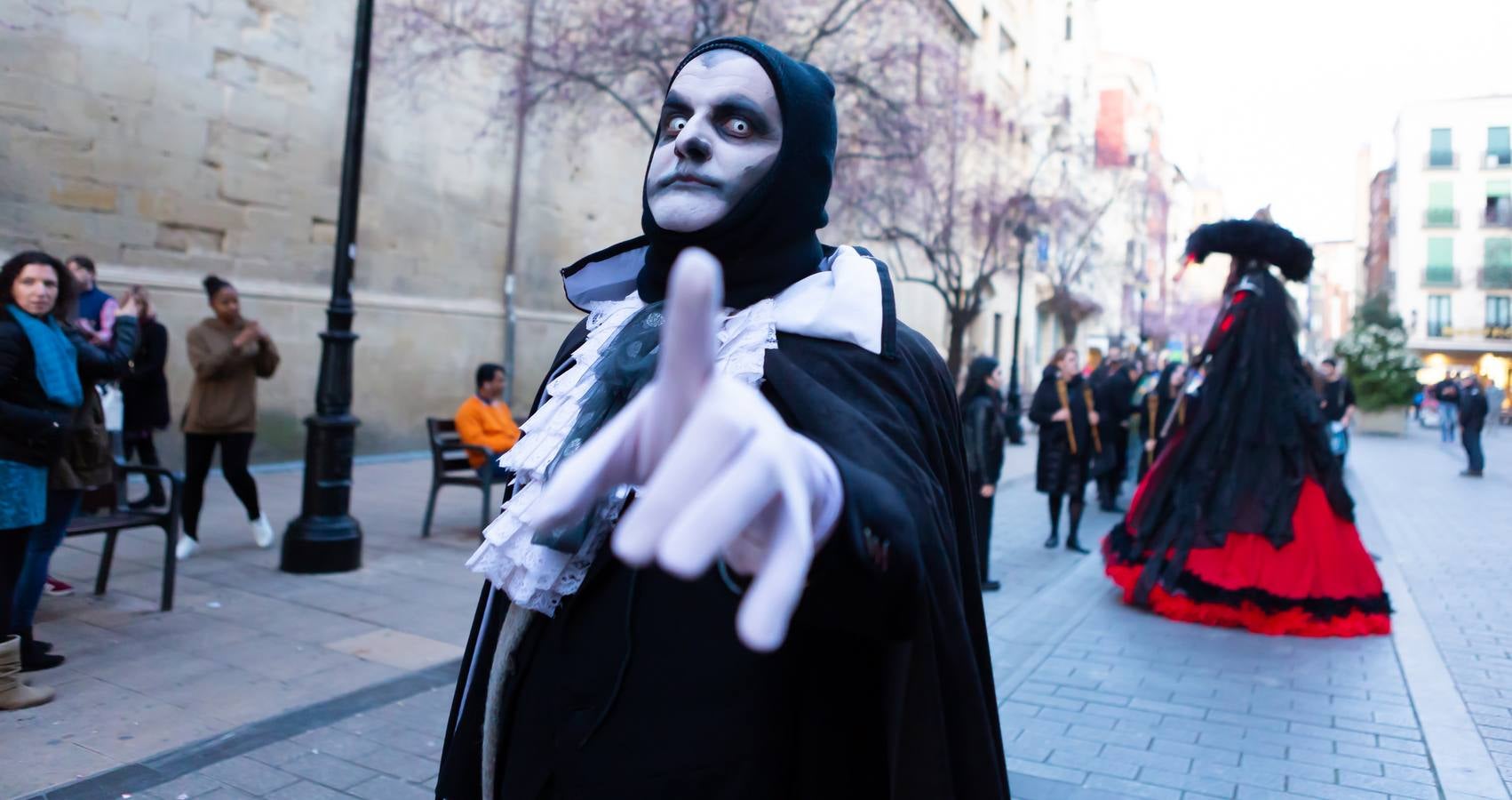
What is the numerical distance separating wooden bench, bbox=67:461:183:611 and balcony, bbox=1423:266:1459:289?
6271cm

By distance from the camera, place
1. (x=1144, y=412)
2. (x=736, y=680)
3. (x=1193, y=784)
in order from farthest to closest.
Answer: (x=1144, y=412) → (x=1193, y=784) → (x=736, y=680)

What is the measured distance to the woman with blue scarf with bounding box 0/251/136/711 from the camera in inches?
173

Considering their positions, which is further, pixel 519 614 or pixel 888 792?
pixel 519 614

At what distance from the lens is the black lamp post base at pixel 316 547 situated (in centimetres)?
669

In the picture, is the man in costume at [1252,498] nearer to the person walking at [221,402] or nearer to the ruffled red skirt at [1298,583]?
the ruffled red skirt at [1298,583]

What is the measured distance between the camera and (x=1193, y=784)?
4016 millimetres

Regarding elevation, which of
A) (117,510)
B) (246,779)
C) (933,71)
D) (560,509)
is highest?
(933,71)

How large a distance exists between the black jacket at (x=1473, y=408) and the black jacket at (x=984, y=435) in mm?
12954

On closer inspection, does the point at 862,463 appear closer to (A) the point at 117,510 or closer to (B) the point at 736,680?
(B) the point at 736,680

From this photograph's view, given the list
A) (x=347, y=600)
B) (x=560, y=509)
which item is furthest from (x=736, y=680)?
(x=347, y=600)

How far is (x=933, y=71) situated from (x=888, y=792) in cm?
1237

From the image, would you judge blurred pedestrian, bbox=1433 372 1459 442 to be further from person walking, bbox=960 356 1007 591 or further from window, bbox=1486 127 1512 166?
window, bbox=1486 127 1512 166

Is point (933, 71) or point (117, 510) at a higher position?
point (933, 71)

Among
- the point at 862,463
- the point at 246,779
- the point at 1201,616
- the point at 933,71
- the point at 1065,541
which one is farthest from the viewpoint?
the point at 933,71
